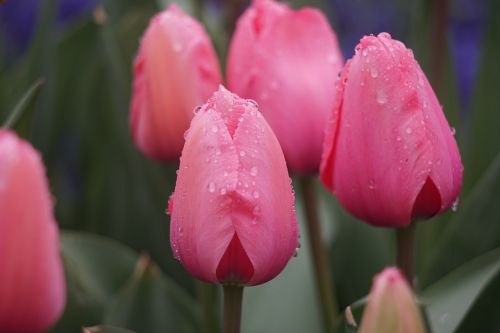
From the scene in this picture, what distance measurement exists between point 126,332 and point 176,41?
0.79 ft

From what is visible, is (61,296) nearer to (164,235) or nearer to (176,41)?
(176,41)

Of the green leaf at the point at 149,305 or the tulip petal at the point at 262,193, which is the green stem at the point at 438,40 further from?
the tulip petal at the point at 262,193

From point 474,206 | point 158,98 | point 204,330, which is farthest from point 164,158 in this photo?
point 474,206

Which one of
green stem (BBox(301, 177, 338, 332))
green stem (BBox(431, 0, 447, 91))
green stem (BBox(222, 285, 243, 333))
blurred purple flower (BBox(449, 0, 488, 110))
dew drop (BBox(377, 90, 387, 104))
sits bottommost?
blurred purple flower (BBox(449, 0, 488, 110))

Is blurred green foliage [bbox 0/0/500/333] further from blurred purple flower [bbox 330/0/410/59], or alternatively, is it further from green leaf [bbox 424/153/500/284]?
blurred purple flower [bbox 330/0/410/59]

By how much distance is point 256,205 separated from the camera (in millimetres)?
535

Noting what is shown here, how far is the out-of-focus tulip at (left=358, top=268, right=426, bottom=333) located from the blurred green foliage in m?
0.25

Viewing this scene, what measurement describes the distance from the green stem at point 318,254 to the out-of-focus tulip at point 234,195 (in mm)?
241

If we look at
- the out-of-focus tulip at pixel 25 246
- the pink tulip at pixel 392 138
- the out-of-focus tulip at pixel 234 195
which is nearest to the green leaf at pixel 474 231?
the pink tulip at pixel 392 138

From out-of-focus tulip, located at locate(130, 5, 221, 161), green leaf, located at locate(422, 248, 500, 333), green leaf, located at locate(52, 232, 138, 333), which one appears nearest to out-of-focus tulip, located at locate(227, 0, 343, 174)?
out-of-focus tulip, located at locate(130, 5, 221, 161)

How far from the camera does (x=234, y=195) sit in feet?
1.76

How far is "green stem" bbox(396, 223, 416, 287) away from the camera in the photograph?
2.13 feet

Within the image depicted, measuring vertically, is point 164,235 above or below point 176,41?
below

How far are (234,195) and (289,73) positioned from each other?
0.22 meters
